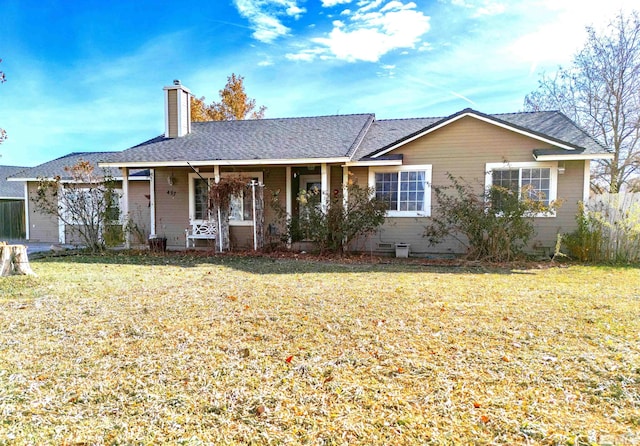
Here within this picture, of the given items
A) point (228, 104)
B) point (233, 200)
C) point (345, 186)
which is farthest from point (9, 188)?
point (345, 186)

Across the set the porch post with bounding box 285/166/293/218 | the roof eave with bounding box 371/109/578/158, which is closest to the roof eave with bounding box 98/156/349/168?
the porch post with bounding box 285/166/293/218

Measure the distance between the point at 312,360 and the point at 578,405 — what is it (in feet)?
6.45

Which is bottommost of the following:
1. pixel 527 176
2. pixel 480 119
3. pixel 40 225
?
pixel 40 225

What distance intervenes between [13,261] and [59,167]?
12082 mm

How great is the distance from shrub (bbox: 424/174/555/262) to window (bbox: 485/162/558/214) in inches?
23.8

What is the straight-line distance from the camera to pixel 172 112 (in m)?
13.6

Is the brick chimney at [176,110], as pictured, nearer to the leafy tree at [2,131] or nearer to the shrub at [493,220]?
the leafy tree at [2,131]

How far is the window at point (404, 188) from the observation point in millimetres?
11008

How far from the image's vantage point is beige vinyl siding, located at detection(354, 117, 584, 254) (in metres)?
10.1

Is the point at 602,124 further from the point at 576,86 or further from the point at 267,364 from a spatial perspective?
the point at 267,364

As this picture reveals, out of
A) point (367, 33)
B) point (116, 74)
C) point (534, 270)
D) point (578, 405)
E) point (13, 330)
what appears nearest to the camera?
point (578, 405)

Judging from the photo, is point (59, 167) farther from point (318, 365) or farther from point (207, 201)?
point (318, 365)

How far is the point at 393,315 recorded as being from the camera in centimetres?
457

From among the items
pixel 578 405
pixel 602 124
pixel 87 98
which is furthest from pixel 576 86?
pixel 87 98
